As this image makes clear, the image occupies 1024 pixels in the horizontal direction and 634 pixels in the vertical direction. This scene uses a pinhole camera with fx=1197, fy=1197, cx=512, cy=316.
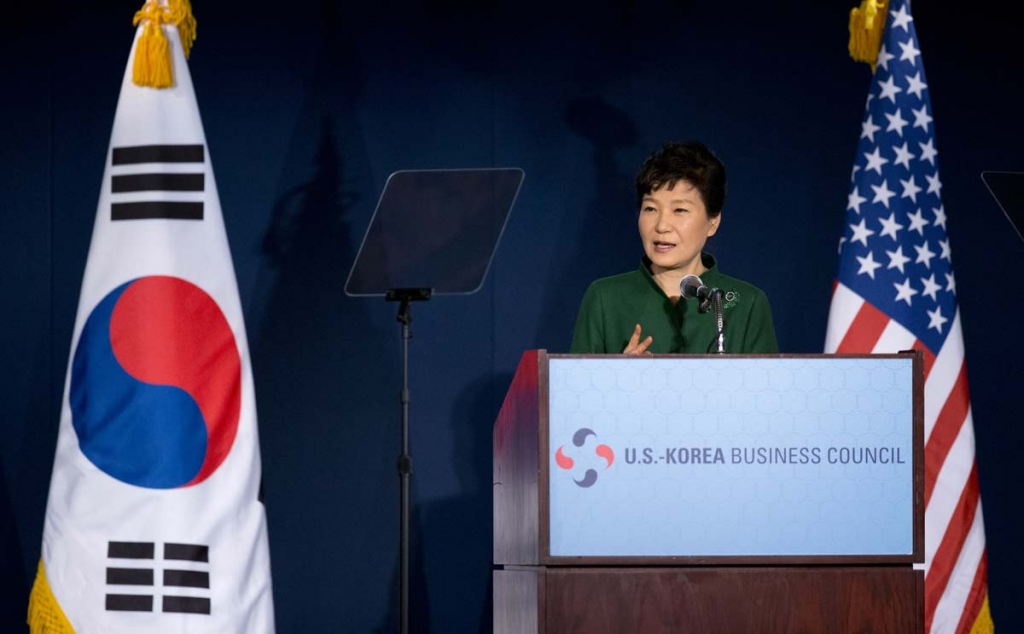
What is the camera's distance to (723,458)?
1762mm

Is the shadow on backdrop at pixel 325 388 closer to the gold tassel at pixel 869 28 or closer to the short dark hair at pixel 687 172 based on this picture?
the gold tassel at pixel 869 28

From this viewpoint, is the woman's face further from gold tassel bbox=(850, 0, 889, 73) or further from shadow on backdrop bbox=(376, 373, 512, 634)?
shadow on backdrop bbox=(376, 373, 512, 634)

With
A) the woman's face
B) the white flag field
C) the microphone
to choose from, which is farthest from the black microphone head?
the white flag field

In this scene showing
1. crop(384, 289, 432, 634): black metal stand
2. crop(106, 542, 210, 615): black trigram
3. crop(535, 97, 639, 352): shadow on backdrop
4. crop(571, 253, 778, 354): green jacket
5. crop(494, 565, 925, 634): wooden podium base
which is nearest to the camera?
crop(494, 565, 925, 634): wooden podium base

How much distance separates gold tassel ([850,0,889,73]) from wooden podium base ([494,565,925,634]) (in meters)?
2.21

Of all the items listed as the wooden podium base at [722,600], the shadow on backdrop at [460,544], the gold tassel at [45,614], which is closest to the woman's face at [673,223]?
the wooden podium base at [722,600]

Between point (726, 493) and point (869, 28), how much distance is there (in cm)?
225

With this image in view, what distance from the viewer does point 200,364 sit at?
3.02 m

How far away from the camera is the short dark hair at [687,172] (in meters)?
2.56

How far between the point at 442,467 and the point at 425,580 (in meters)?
0.41

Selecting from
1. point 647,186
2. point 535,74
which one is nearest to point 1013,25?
point 535,74

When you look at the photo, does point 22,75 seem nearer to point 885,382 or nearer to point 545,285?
point 545,285

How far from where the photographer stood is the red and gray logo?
1.74 metres

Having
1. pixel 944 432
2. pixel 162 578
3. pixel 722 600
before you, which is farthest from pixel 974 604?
pixel 162 578
